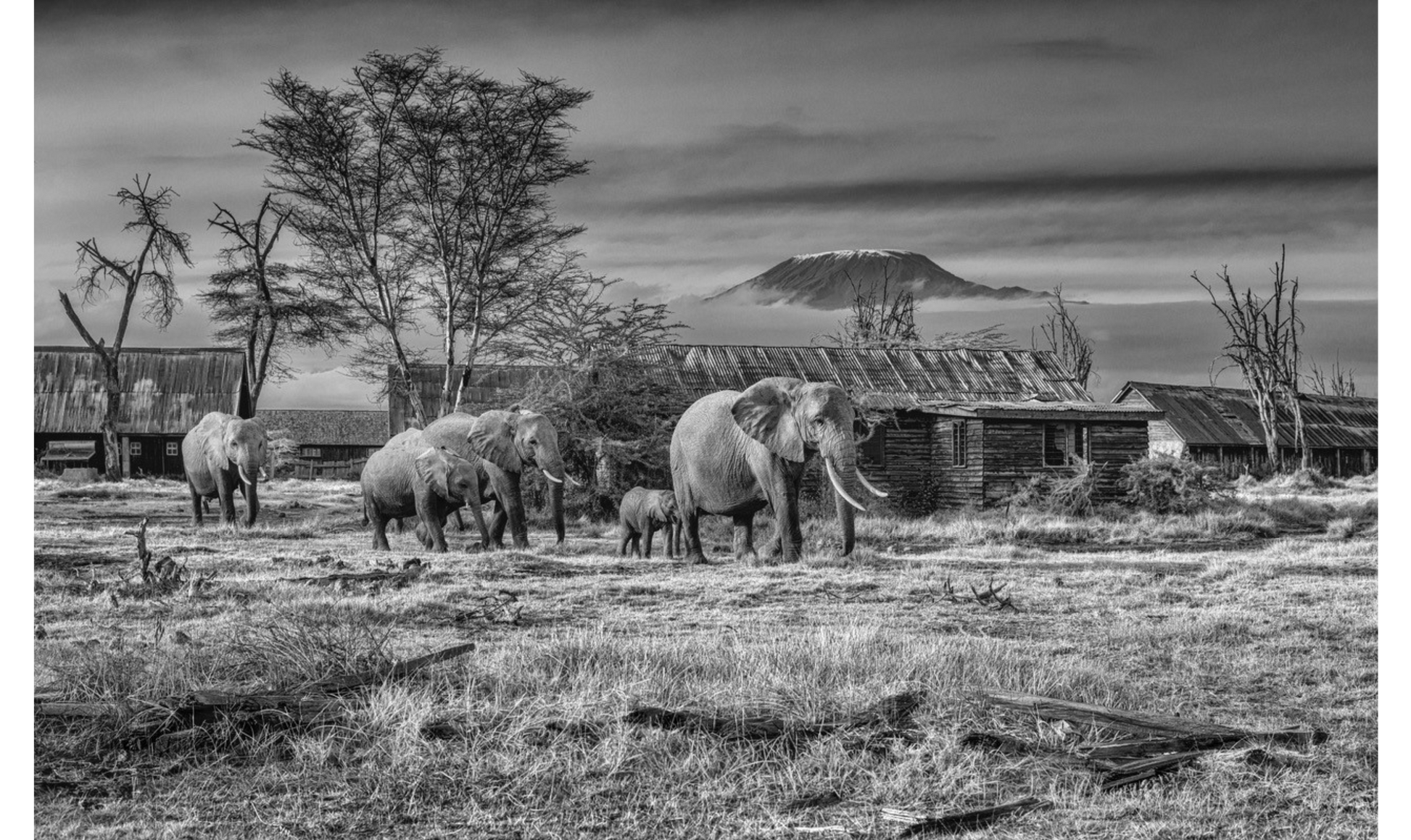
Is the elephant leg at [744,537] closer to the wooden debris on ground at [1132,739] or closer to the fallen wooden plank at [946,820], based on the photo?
the wooden debris on ground at [1132,739]

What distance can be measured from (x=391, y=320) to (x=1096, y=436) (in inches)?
716

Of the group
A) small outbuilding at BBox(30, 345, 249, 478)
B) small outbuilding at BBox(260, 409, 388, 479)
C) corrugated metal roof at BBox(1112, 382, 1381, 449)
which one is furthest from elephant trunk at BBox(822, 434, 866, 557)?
small outbuilding at BBox(260, 409, 388, 479)

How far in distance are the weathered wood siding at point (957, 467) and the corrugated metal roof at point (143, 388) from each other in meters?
30.3

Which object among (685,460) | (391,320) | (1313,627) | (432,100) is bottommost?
(1313,627)

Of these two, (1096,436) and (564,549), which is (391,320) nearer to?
(564,549)

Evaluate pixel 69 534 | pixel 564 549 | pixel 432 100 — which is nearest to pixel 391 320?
pixel 432 100

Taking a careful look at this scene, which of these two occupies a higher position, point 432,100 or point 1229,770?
point 432,100

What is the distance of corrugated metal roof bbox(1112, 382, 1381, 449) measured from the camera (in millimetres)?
50312

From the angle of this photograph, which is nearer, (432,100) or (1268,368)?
(432,100)

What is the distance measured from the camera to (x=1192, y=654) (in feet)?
28.0

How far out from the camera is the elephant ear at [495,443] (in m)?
16.2

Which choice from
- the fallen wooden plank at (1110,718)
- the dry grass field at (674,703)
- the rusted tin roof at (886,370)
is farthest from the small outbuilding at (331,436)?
the fallen wooden plank at (1110,718)

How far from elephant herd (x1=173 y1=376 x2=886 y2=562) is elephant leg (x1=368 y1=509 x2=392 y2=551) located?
2 cm

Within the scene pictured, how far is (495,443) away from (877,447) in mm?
14957
